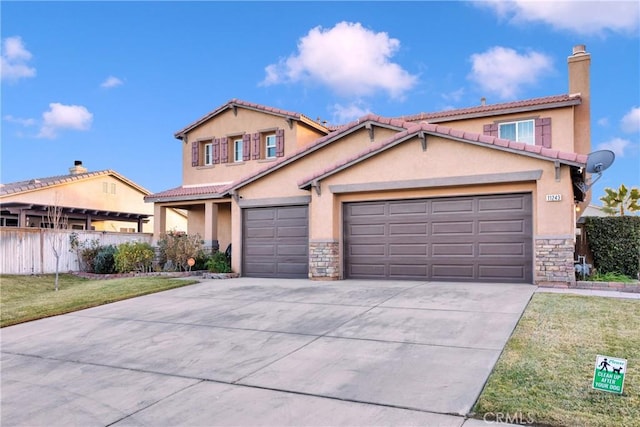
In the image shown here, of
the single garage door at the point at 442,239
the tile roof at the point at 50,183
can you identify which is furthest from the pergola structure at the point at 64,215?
the single garage door at the point at 442,239

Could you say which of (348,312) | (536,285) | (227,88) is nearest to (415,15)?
(227,88)

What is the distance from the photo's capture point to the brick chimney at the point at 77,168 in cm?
3131

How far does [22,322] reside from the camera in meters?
9.46

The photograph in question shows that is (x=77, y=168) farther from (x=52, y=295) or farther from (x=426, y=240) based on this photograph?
(x=426, y=240)

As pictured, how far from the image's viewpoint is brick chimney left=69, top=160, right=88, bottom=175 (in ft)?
103

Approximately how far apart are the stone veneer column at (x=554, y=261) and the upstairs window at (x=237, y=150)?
45.9ft

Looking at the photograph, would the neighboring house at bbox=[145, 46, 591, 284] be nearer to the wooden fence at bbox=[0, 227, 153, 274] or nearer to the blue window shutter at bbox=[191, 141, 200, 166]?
the blue window shutter at bbox=[191, 141, 200, 166]

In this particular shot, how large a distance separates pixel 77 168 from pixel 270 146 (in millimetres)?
18156

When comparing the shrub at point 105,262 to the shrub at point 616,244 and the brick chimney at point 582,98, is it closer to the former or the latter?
the shrub at point 616,244

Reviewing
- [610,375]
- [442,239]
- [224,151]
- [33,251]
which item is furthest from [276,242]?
[610,375]

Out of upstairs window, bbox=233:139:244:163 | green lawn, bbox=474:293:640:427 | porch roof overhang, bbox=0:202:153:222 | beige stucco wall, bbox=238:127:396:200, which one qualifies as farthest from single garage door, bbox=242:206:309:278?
porch roof overhang, bbox=0:202:153:222

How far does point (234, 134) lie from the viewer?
2111 cm

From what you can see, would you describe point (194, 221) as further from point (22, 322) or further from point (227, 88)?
point (22, 322)

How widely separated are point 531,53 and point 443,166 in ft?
32.5
